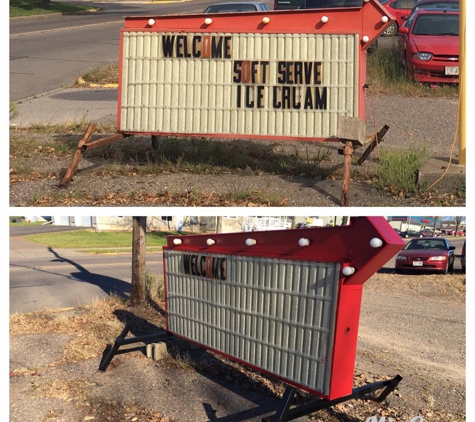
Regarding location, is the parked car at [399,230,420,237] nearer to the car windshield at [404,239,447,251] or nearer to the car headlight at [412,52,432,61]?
the car windshield at [404,239,447,251]

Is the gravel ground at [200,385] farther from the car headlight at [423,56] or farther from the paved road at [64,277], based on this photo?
the car headlight at [423,56]

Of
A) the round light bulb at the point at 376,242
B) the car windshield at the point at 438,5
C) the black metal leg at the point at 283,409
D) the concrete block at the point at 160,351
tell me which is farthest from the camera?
the car windshield at the point at 438,5

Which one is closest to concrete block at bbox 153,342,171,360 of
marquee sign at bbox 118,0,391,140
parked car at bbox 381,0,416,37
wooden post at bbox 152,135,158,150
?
wooden post at bbox 152,135,158,150

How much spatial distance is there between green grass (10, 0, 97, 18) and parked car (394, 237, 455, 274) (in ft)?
70.6

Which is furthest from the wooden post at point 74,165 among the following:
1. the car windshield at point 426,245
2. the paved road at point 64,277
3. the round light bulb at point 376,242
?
the car windshield at point 426,245

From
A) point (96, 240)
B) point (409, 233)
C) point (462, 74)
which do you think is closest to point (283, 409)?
point (462, 74)

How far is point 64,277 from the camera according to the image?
62.7ft

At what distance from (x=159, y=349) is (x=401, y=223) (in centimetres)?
2249

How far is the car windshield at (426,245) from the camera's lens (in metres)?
19.3

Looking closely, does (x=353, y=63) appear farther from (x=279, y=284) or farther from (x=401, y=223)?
(x=401, y=223)

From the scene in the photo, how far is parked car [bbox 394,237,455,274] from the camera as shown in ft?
61.5

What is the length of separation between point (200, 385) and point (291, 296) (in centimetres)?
259

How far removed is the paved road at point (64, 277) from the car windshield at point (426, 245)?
7791mm

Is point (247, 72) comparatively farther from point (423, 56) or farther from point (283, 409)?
point (423, 56)
